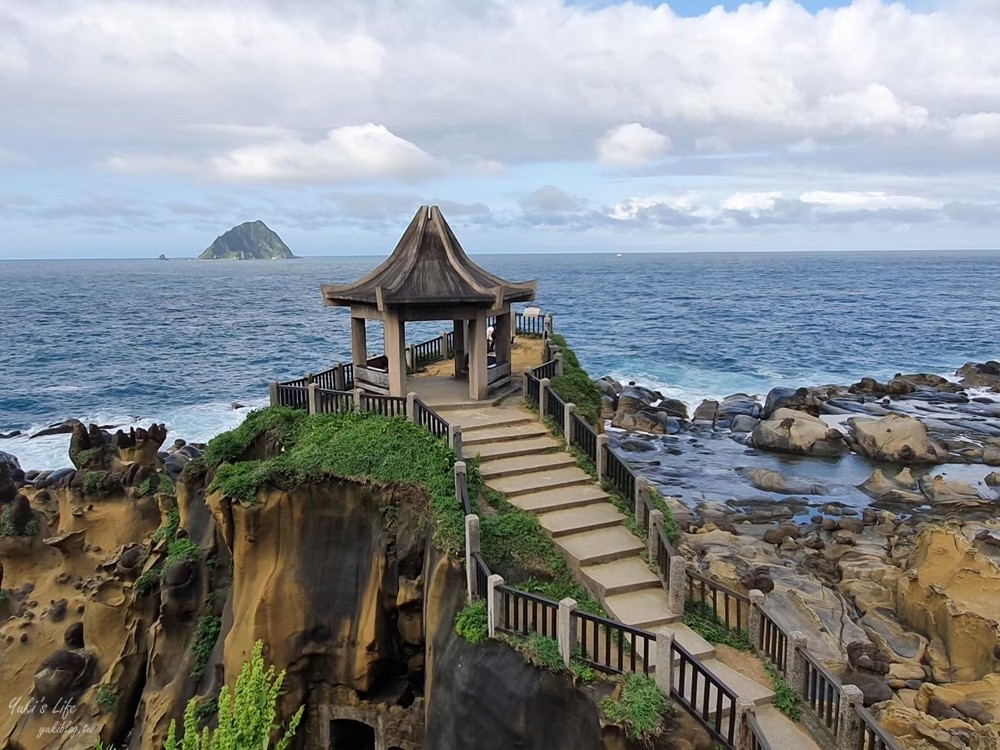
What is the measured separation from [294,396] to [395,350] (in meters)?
2.87

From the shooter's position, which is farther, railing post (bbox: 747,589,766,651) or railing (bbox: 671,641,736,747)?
railing post (bbox: 747,589,766,651)

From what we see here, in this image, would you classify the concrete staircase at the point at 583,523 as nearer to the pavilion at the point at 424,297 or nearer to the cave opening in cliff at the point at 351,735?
the pavilion at the point at 424,297

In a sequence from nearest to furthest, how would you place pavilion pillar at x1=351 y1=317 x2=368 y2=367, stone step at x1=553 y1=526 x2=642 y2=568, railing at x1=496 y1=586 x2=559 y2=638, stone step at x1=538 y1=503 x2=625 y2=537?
railing at x1=496 y1=586 x2=559 y2=638 < stone step at x1=553 y1=526 x2=642 y2=568 < stone step at x1=538 y1=503 x2=625 y2=537 < pavilion pillar at x1=351 y1=317 x2=368 y2=367

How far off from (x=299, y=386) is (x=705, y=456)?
79.7 ft

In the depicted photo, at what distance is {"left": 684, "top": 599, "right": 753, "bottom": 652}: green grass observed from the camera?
12.8m

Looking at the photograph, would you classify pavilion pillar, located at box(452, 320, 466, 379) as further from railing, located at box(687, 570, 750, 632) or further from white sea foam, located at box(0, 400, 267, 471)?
white sea foam, located at box(0, 400, 267, 471)

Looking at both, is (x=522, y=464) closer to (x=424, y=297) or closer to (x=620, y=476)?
(x=620, y=476)

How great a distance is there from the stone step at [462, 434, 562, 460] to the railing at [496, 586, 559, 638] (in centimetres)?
499

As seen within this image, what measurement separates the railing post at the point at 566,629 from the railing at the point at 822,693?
11.9ft

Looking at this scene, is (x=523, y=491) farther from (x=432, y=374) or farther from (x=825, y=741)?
(x=432, y=374)

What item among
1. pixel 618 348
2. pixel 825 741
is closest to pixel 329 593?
pixel 825 741

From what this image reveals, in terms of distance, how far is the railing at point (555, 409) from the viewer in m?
17.9

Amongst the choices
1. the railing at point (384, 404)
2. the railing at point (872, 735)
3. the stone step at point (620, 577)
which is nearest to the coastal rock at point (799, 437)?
Result: the stone step at point (620, 577)

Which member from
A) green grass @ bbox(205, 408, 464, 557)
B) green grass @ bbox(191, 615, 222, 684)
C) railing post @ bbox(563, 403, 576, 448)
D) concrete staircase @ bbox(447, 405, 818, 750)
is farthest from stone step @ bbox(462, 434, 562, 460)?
green grass @ bbox(191, 615, 222, 684)
